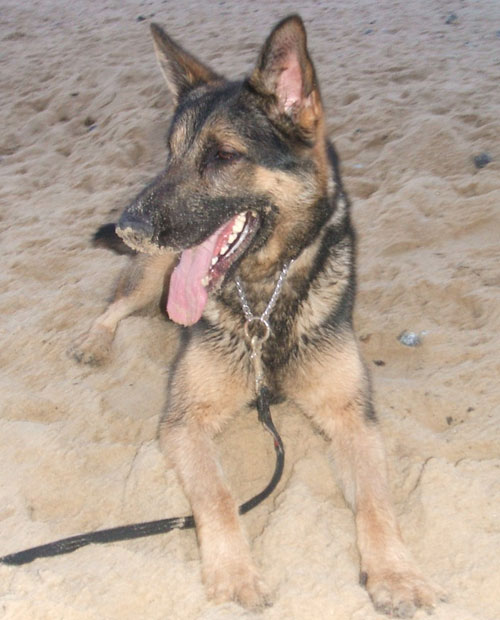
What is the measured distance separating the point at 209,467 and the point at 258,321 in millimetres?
797

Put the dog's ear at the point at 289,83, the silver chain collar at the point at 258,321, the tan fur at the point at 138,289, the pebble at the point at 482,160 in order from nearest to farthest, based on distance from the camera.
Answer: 1. the dog's ear at the point at 289,83
2. the silver chain collar at the point at 258,321
3. the tan fur at the point at 138,289
4. the pebble at the point at 482,160

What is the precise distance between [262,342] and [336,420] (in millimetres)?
567

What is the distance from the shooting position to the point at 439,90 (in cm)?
792

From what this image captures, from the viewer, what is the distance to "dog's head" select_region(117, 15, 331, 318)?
122 inches

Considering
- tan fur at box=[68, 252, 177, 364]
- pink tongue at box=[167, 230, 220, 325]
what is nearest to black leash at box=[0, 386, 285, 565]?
pink tongue at box=[167, 230, 220, 325]

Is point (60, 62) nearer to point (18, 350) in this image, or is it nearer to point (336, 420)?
point (18, 350)

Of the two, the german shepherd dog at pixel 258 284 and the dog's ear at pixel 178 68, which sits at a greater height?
the dog's ear at pixel 178 68

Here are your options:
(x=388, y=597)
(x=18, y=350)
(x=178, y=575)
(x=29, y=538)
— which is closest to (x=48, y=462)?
(x=29, y=538)

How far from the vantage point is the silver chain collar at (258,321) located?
3.46 meters

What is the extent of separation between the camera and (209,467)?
3.25m

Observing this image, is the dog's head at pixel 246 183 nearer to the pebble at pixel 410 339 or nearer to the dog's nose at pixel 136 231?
the dog's nose at pixel 136 231

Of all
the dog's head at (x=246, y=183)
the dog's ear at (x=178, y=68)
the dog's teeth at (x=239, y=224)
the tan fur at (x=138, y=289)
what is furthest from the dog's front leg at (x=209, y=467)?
the dog's ear at (x=178, y=68)

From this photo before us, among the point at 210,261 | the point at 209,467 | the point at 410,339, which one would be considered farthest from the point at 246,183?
the point at 410,339

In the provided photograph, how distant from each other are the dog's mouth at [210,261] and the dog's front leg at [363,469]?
71cm
